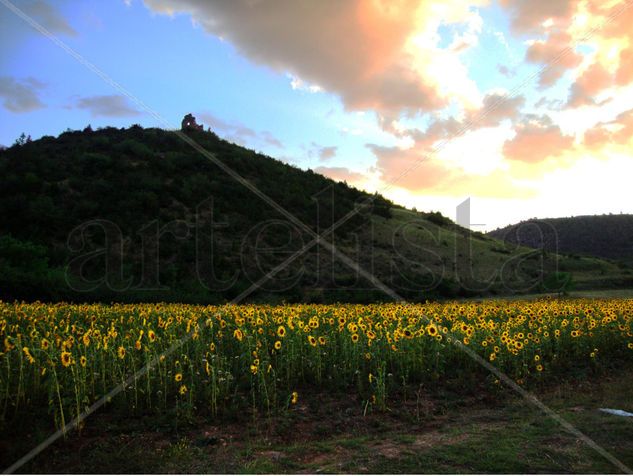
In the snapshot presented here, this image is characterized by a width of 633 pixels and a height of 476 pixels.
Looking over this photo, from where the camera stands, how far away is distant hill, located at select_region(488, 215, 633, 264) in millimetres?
90438

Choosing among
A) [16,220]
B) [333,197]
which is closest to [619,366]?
[16,220]

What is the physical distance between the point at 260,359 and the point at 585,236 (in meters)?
103

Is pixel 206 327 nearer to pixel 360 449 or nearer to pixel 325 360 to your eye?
pixel 325 360

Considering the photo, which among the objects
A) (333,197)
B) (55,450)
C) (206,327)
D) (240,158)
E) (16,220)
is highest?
(240,158)

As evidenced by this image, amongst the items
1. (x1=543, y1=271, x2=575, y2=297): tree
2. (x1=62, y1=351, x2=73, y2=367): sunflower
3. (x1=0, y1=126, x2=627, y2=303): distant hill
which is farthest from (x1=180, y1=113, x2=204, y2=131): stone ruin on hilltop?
(x1=62, y1=351, x2=73, y2=367): sunflower

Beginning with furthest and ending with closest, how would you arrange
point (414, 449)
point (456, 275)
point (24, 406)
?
point (456, 275)
point (24, 406)
point (414, 449)

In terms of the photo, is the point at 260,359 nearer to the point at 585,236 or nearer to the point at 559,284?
the point at 559,284

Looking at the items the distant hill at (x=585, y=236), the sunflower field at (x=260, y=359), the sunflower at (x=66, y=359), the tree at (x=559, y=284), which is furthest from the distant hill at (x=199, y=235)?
the distant hill at (x=585, y=236)

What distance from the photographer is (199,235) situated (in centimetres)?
3469

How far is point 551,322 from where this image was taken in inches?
444

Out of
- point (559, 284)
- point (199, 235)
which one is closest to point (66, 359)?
point (199, 235)

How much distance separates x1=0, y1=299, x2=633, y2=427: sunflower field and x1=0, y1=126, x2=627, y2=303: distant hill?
12473 mm

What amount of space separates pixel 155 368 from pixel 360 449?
372cm

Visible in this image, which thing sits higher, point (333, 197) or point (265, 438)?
point (333, 197)
